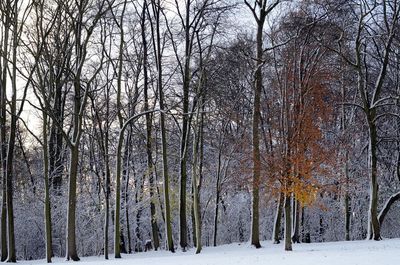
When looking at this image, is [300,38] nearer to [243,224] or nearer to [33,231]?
[243,224]

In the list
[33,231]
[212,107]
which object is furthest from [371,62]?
[33,231]

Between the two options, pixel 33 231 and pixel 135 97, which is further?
pixel 33 231

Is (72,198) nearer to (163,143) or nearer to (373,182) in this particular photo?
(163,143)

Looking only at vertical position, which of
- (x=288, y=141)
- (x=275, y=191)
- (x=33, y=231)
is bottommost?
(x=33, y=231)

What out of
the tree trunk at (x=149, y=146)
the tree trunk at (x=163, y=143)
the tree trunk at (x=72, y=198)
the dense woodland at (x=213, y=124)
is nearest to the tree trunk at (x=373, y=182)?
the dense woodland at (x=213, y=124)

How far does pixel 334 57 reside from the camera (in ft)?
82.2

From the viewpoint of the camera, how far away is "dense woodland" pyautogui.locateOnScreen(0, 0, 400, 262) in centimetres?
1777

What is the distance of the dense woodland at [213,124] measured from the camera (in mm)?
17766

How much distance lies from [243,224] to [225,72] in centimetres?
1276

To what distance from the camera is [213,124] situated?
30.3 metres

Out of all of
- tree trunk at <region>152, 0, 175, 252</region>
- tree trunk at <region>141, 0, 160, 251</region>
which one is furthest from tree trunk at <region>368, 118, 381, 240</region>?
tree trunk at <region>141, 0, 160, 251</region>

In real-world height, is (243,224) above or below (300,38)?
below

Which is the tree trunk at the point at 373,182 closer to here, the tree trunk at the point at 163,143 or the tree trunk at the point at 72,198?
the tree trunk at the point at 163,143

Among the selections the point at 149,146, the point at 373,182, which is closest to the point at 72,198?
the point at 149,146
